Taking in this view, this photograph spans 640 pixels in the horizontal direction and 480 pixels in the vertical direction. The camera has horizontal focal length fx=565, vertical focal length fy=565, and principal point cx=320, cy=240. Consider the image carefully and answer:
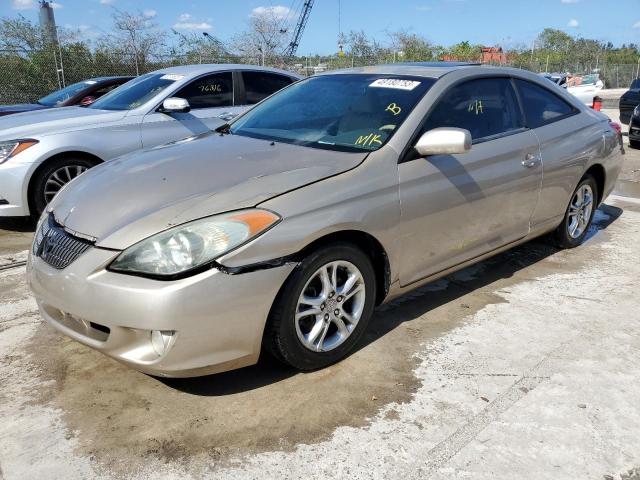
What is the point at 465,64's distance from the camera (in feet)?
13.4

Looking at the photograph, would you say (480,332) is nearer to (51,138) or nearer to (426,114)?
(426,114)

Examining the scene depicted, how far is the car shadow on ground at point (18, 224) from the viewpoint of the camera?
567 cm

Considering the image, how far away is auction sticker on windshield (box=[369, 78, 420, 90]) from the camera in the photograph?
11.7 feet

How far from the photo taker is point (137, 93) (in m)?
6.22

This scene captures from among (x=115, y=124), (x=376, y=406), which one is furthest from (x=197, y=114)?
(x=376, y=406)

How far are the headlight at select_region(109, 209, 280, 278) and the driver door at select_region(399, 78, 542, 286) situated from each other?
1.03m

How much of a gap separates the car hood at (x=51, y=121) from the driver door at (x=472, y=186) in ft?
12.2

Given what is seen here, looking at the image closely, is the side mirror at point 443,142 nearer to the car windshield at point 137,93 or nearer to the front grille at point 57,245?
the front grille at point 57,245

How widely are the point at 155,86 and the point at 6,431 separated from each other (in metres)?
4.52

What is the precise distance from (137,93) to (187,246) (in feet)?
14.3

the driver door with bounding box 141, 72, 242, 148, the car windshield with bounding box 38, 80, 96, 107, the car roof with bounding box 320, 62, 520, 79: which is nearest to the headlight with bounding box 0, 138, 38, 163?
the driver door with bounding box 141, 72, 242, 148

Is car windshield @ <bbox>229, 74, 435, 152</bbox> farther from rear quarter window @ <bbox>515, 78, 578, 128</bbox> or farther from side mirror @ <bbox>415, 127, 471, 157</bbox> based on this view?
rear quarter window @ <bbox>515, 78, 578, 128</bbox>

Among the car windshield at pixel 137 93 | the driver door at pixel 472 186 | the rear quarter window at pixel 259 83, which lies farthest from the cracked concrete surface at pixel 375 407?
the rear quarter window at pixel 259 83

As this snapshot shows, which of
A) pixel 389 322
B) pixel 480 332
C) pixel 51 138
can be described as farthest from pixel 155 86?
pixel 480 332
